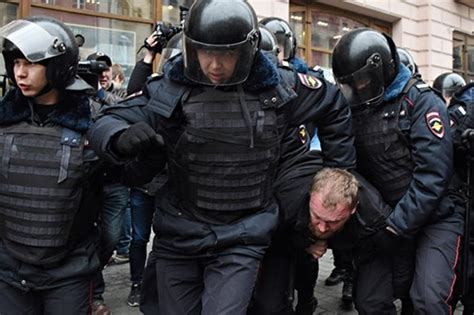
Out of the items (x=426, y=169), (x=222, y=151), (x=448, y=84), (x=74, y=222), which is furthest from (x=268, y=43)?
(x=448, y=84)

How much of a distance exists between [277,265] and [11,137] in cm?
153

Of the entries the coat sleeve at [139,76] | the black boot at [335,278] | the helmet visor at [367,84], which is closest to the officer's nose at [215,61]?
the helmet visor at [367,84]

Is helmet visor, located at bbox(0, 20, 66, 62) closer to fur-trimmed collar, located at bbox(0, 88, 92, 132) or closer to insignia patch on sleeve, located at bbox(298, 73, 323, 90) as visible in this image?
fur-trimmed collar, located at bbox(0, 88, 92, 132)

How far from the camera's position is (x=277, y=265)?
316 centimetres

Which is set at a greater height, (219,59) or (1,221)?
(219,59)

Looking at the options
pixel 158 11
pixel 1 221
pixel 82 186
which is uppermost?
pixel 158 11

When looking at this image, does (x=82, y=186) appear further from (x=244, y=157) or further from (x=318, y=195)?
(x=318, y=195)

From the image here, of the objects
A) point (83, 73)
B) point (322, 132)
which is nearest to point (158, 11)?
point (83, 73)

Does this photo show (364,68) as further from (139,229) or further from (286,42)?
(139,229)

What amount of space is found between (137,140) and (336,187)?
3.16 feet

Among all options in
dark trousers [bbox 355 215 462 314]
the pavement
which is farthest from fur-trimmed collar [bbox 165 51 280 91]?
the pavement

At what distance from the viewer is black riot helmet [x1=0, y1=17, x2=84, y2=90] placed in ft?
8.35

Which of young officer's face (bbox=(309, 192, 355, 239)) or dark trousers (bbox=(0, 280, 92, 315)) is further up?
young officer's face (bbox=(309, 192, 355, 239))

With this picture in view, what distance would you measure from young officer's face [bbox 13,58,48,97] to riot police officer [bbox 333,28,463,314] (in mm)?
1583
